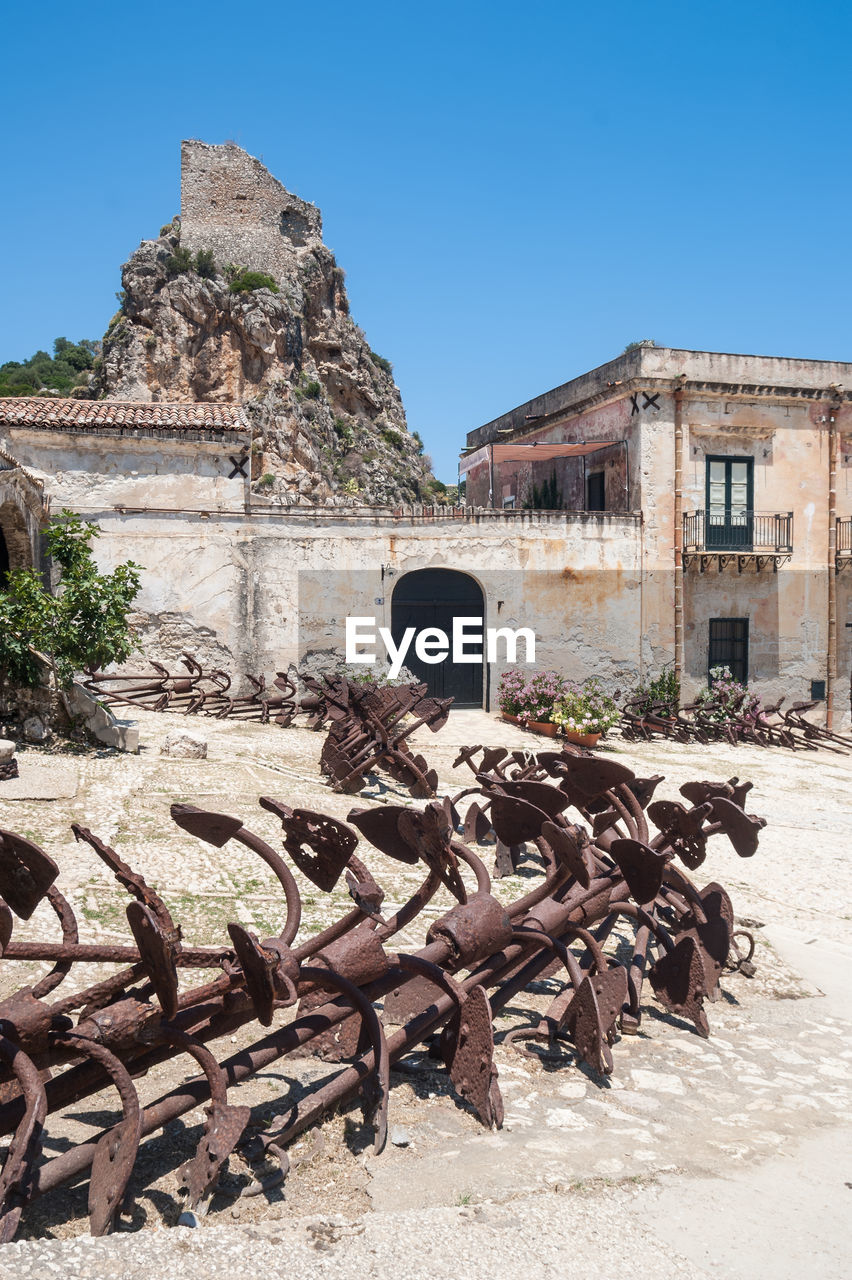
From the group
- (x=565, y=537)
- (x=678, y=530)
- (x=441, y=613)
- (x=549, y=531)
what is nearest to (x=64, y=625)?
(x=441, y=613)

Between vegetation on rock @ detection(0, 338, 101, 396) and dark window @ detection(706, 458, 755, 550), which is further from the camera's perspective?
vegetation on rock @ detection(0, 338, 101, 396)

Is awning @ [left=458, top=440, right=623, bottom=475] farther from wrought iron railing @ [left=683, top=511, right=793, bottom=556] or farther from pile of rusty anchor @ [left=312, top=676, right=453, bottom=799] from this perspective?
pile of rusty anchor @ [left=312, top=676, right=453, bottom=799]

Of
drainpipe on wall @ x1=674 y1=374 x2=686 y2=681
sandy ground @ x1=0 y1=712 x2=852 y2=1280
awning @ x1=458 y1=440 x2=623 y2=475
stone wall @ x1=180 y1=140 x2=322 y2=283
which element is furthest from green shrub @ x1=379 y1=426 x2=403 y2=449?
sandy ground @ x1=0 y1=712 x2=852 y2=1280

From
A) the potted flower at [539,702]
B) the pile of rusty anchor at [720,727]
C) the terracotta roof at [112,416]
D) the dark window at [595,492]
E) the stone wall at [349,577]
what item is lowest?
the pile of rusty anchor at [720,727]

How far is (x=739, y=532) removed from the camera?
20.2m

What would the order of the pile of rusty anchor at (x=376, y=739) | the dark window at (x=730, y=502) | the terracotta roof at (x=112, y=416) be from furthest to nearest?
1. the dark window at (x=730, y=502)
2. the terracotta roof at (x=112, y=416)
3. the pile of rusty anchor at (x=376, y=739)

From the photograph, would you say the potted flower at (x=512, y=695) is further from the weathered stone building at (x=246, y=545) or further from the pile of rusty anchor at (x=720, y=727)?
the pile of rusty anchor at (x=720, y=727)

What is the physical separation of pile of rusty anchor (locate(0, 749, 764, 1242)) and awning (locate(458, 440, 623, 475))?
16.2m

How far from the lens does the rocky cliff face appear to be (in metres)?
40.6

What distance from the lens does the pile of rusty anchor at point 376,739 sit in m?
9.41

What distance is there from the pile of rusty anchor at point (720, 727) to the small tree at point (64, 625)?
32.9ft

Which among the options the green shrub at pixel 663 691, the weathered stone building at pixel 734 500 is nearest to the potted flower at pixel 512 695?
the green shrub at pixel 663 691

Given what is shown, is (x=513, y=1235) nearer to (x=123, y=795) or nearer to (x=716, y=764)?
(x=123, y=795)

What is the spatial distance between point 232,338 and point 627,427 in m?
26.8
